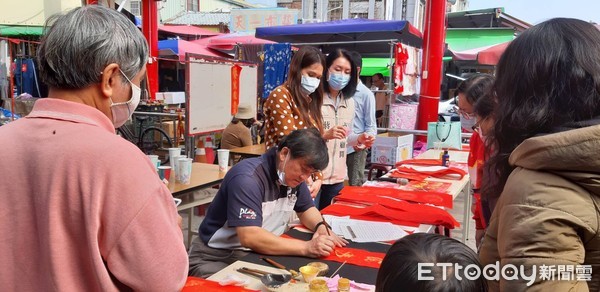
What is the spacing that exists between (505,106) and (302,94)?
6.46ft

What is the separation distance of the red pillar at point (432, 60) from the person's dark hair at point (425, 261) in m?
6.27

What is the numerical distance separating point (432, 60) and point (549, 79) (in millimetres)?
6292

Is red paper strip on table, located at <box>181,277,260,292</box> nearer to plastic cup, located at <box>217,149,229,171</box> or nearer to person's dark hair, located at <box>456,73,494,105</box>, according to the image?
person's dark hair, located at <box>456,73,494,105</box>

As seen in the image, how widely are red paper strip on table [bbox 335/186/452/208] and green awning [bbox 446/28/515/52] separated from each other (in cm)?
1039

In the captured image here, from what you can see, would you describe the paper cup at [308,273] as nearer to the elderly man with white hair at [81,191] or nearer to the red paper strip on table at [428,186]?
the elderly man with white hair at [81,191]

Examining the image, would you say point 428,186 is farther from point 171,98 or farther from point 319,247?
point 171,98

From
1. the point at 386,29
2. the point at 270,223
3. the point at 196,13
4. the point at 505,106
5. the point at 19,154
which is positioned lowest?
the point at 270,223

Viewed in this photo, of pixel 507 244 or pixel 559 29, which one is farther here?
pixel 559 29

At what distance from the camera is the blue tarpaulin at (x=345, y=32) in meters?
7.56

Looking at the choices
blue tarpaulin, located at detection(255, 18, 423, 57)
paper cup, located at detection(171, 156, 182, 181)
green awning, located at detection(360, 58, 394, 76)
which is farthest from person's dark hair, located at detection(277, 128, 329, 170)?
green awning, located at detection(360, 58, 394, 76)

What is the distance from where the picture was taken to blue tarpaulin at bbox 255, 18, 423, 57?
756 cm

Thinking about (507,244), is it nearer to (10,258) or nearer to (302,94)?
(10,258)

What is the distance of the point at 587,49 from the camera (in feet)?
3.28

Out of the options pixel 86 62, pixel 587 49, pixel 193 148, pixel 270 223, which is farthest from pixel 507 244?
pixel 193 148
